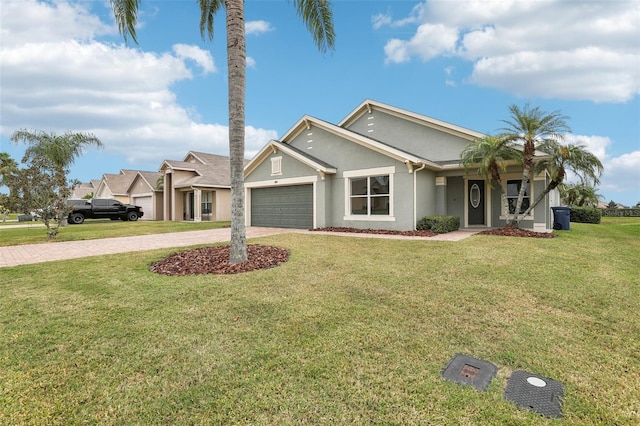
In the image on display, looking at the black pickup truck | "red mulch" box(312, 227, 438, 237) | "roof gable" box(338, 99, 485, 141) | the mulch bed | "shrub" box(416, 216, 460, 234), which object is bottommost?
the mulch bed

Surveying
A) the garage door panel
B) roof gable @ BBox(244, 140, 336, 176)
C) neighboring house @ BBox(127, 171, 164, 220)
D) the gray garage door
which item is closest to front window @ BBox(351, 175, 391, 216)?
roof gable @ BBox(244, 140, 336, 176)

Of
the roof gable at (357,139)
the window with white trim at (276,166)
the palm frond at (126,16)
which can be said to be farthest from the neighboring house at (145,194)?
the palm frond at (126,16)

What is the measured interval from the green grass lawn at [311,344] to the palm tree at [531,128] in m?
6.82

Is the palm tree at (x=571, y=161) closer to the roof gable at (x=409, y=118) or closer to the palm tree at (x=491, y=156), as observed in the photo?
the palm tree at (x=491, y=156)

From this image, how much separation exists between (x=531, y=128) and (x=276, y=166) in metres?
11.8

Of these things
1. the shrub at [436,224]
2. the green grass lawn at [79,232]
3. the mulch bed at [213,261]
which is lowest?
the mulch bed at [213,261]

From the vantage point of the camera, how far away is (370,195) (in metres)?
14.9

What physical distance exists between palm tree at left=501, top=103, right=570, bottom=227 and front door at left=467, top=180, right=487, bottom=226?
307 centimetres

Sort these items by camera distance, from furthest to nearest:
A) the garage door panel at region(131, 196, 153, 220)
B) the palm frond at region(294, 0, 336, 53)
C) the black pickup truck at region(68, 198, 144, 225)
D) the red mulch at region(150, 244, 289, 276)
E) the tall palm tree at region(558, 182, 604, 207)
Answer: the garage door panel at region(131, 196, 153, 220)
the tall palm tree at region(558, 182, 604, 207)
the black pickup truck at region(68, 198, 144, 225)
the palm frond at region(294, 0, 336, 53)
the red mulch at region(150, 244, 289, 276)

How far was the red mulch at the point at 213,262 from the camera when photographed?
709 cm

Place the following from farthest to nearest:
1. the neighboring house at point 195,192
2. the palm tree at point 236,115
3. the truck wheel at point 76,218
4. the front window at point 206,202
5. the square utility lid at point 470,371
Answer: the front window at point 206,202 < the neighboring house at point 195,192 < the truck wheel at point 76,218 < the palm tree at point 236,115 < the square utility lid at point 470,371

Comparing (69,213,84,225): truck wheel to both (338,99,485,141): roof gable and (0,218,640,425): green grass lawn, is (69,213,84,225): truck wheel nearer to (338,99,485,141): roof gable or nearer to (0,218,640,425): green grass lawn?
(0,218,640,425): green grass lawn

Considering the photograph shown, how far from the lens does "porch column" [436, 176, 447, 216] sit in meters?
15.2

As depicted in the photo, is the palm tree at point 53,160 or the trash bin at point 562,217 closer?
the palm tree at point 53,160
